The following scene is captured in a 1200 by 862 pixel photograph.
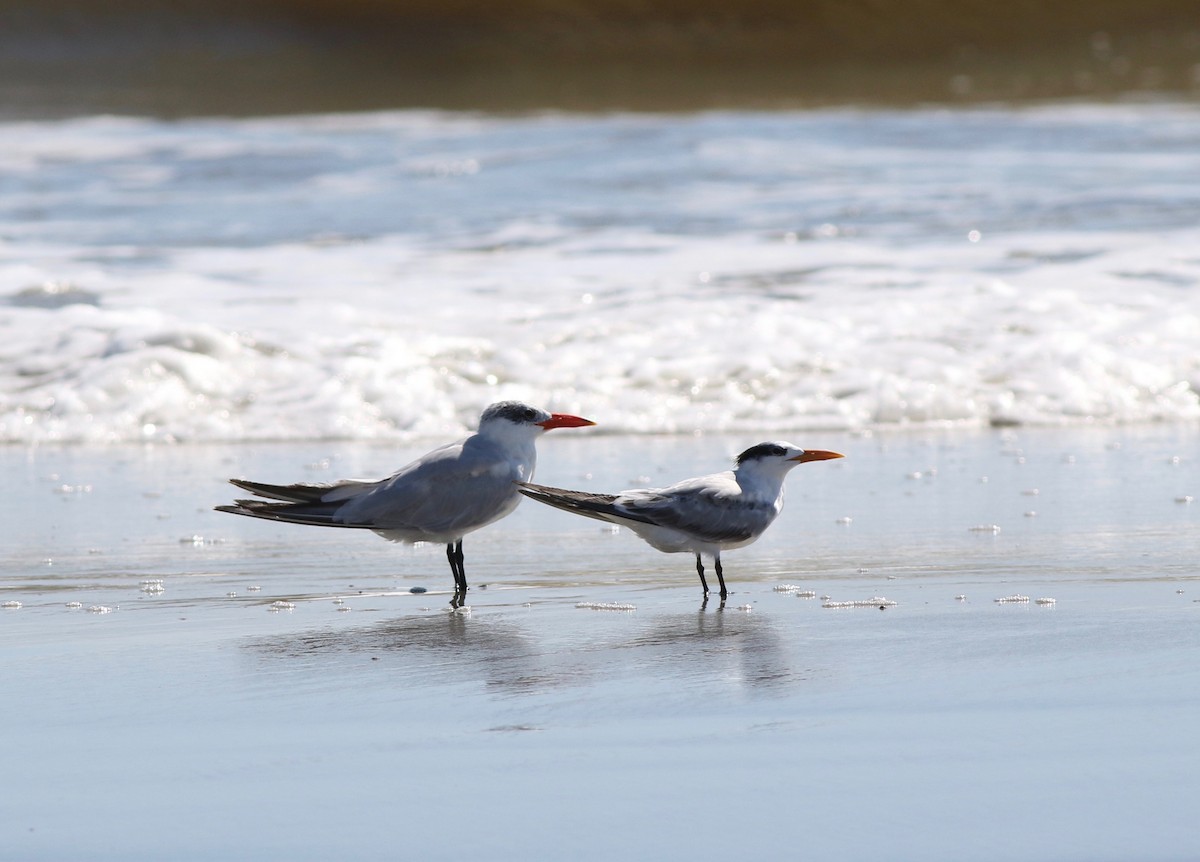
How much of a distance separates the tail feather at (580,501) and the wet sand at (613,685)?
25 cm

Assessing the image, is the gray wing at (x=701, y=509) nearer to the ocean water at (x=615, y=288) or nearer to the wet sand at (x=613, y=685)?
the wet sand at (x=613, y=685)

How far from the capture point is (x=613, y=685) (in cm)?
→ 335

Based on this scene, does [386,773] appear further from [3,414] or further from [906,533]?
[3,414]

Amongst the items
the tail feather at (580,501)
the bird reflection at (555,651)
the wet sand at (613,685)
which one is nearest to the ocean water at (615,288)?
the wet sand at (613,685)

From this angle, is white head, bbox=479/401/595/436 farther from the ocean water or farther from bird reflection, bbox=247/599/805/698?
the ocean water

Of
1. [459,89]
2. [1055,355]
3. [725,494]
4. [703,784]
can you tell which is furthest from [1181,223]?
[459,89]

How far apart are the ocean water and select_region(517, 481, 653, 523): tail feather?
3.29 m

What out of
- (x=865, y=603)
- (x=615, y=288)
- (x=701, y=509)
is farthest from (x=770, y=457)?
(x=615, y=288)

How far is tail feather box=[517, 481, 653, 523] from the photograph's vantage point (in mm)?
4355

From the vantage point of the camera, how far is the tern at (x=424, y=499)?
4.56m

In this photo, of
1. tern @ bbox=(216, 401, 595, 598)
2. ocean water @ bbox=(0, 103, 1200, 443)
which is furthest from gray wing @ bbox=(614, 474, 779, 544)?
ocean water @ bbox=(0, 103, 1200, 443)

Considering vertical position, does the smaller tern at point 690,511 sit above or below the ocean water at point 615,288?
below

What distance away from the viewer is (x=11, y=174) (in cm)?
1700

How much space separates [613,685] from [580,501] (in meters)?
1.07
